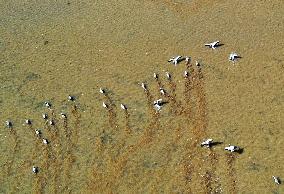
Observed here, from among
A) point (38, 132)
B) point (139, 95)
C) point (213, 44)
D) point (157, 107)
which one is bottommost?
point (38, 132)

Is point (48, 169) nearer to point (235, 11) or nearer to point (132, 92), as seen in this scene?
point (132, 92)

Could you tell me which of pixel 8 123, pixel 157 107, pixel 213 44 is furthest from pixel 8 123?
pixel 213 44

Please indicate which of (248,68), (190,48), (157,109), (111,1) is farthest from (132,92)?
(111,1)

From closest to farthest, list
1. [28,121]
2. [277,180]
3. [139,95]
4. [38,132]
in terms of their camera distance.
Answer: [277,180], [38,132], [28,121], [139,95]

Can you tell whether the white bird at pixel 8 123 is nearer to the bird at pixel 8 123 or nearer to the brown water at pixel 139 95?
the bird at pixel 8 123

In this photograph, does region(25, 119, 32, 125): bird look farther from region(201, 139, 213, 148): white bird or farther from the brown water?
region(201, 139, 213, 148): white bird

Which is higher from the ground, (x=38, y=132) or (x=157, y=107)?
A: (x=157, y=107)

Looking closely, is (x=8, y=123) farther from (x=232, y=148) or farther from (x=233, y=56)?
(x=233, y=56)

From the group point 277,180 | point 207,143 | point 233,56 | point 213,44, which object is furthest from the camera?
point 213,44
